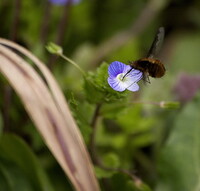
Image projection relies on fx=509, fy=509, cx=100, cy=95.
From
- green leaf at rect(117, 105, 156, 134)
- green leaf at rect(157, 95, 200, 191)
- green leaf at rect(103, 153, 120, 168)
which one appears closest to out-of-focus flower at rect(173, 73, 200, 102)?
green leaf at rect(117, 105, 156, 134)

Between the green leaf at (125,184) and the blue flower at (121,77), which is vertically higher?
the blue flower at (121,77)

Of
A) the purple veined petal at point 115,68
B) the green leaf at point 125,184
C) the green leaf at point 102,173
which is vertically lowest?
the green leaf at point 125,184

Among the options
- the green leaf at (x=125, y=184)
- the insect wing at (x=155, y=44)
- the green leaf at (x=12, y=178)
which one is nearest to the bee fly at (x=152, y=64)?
the insect wing at (x=155, y=44)

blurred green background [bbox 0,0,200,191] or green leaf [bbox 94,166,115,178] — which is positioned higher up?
blurred green background [bbox 0,0,200,191]

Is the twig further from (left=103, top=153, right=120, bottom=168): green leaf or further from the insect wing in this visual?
Answer: the insect wing

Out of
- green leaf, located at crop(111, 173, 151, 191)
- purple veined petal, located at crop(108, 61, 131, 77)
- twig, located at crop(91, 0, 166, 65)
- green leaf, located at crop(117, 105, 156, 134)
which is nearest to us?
purple veined petal, located at crop(108, 61, 131, 77)

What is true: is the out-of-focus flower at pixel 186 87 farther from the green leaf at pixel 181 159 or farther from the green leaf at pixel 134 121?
the green leaf at pixel 181 159

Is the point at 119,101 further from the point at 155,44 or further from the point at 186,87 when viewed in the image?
the point at 186,87
